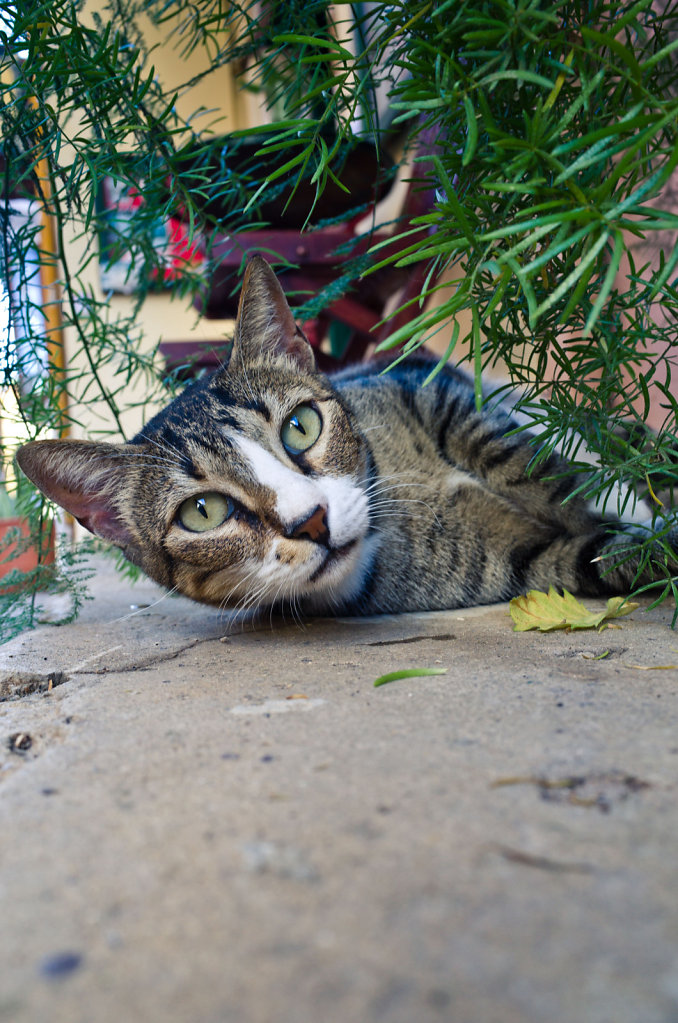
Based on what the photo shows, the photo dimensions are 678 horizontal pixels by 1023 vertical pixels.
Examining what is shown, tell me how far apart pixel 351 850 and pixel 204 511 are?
3.22ft

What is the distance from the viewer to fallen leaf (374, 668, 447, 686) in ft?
3.17

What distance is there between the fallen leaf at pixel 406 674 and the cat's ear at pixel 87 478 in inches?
32.0

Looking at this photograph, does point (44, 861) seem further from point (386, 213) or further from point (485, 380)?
point (386, 213)

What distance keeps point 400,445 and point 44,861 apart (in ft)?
4.41

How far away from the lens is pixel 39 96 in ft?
4.51

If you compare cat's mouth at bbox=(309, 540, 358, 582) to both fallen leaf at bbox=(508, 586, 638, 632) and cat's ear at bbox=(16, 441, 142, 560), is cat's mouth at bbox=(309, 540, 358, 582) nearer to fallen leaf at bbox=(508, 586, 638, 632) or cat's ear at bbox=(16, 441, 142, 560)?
fallen leaf at bbox=(508, 586, 638, 632)

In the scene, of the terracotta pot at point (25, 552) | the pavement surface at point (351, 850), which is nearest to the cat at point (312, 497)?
the pavement surface at point (351, 850)

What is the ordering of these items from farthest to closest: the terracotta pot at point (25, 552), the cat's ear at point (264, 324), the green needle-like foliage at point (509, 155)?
the terracotta pot at point (25, 552) < the cat's ear at point (264, 324) < the green needle-like foliage at point (509, 155)

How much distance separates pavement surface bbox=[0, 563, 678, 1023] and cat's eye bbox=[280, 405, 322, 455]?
634 mm

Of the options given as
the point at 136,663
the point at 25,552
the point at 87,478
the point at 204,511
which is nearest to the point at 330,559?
the point at 204,511

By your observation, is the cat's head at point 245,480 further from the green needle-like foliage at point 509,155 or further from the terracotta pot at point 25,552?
the terracotta pot at point 25,552

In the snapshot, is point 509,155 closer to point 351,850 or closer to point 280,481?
point 280,481

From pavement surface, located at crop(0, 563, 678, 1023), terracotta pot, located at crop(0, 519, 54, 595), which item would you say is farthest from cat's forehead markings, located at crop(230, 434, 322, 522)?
terracotta pot, located at crop(0, 519, 54, 595)

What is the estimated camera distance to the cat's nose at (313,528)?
132 cm
